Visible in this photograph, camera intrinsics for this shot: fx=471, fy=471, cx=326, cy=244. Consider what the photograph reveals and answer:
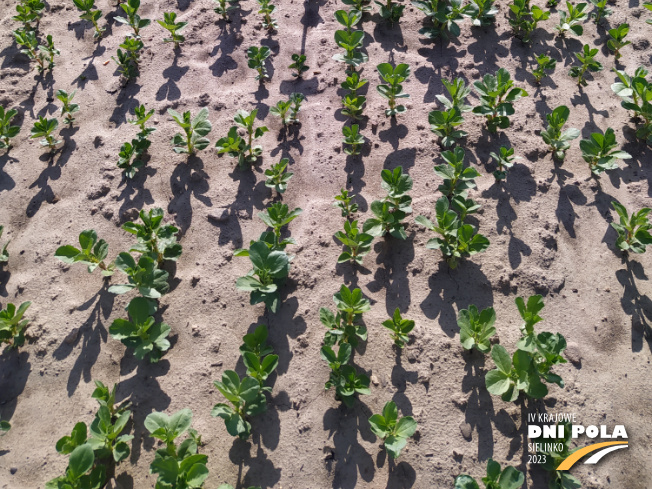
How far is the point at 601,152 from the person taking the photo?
337 centimetres

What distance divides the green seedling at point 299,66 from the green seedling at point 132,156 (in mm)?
1370

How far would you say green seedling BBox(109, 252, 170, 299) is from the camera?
2.93 m

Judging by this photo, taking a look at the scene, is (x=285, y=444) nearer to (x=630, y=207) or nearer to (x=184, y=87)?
(x=630, y=207)

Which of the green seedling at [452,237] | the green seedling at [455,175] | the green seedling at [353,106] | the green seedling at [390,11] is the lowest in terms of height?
the green seedling at [452,237]

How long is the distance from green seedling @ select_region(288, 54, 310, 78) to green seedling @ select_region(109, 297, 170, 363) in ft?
7.68

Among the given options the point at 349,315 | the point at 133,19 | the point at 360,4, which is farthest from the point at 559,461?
the point at 133,19

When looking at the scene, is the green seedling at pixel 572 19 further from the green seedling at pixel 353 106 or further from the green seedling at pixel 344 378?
the green seedling at pixel 344 378

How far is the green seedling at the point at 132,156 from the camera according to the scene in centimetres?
357

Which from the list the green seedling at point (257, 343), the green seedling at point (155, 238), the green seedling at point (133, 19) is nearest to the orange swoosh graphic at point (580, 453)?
the green seedling at point (257, 343)

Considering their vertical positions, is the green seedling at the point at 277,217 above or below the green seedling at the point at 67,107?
below

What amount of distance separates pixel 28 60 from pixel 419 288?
429 cm

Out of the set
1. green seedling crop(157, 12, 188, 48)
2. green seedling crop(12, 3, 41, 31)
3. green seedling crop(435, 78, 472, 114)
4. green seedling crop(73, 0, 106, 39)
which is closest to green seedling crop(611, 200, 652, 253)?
green seedling crop(435, 78, 472, 114)

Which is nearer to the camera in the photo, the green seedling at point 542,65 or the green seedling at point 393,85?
the green seedling at point 393,85

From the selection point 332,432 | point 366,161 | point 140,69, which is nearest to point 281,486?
point 332,432
